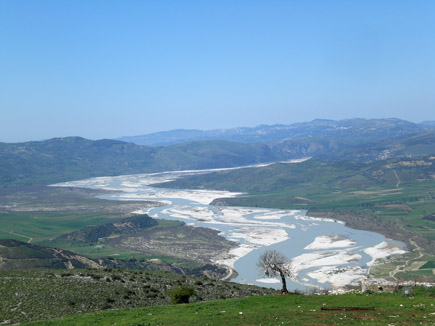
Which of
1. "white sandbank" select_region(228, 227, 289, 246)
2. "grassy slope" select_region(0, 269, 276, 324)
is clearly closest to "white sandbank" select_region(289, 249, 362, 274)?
"white sandbank" select_region(228, 227, 289, 246)

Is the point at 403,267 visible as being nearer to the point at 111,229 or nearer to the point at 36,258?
the point at 36,258

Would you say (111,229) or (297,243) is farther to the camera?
(111,229)

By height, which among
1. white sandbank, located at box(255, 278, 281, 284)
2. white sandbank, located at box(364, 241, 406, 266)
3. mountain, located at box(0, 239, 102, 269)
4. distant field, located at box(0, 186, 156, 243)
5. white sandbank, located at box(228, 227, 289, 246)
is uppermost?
mountain, located at box(0, 239, 102, 269)

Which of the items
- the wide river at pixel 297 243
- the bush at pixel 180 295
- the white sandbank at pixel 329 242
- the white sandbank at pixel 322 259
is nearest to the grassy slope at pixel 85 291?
the bush at pixel 180 295

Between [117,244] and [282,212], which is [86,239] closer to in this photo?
[117,244]

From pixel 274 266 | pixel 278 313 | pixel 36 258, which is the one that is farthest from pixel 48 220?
pixel 278 313

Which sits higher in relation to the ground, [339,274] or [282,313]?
[282,313]

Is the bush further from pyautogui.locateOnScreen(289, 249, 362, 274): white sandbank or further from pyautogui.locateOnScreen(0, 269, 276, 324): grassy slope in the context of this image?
pyautogui.locateOnScreen(289, 249, 362, 274): white sandbank
